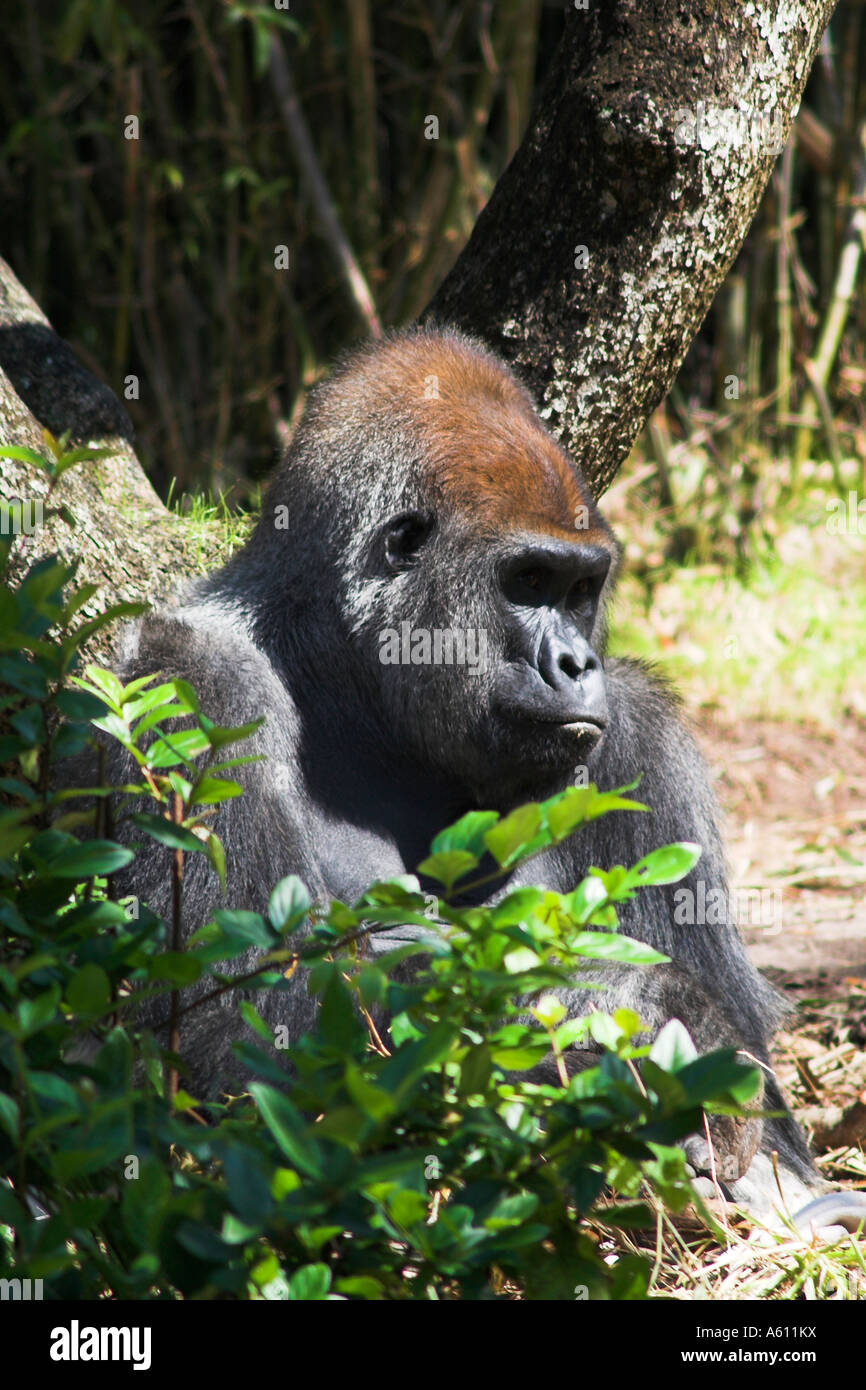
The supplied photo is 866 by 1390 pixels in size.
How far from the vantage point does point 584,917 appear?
1.82 meters

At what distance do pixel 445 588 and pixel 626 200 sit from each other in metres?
1.23

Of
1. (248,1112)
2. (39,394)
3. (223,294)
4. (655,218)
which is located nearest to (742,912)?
(655,218)

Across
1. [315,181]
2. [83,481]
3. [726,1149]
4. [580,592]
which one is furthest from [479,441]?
[315,181]

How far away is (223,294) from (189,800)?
768 cm

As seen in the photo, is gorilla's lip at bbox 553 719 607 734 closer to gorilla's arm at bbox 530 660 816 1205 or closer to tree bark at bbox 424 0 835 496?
gorilla's arm at bbox 530 660 816 1205

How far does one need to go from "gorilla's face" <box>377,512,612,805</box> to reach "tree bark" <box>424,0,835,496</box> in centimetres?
72

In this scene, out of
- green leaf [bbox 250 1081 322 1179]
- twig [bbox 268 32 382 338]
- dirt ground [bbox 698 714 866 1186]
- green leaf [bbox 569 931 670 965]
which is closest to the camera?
green leaf [bbox 250 1081 322 1179]

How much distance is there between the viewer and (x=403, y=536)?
131 inches

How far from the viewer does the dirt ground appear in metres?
3.96

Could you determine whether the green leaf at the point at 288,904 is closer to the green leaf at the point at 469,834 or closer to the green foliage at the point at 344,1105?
the green foliage at the point at 344,1105

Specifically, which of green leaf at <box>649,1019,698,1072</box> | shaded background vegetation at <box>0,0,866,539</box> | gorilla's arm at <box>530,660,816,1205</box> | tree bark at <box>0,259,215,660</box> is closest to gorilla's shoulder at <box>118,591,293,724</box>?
tree bark at <box>0,259,215,660</box>

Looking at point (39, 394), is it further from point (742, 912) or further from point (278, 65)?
point (278, 65)

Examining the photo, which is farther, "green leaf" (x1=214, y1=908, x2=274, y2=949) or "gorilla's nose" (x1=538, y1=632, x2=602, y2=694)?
"gorilla's nose" (x1=538, y1=632, x2=602, y2=694)

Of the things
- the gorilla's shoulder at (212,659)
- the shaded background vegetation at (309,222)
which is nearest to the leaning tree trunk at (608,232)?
the gorilla's shoulder at (212,659)
